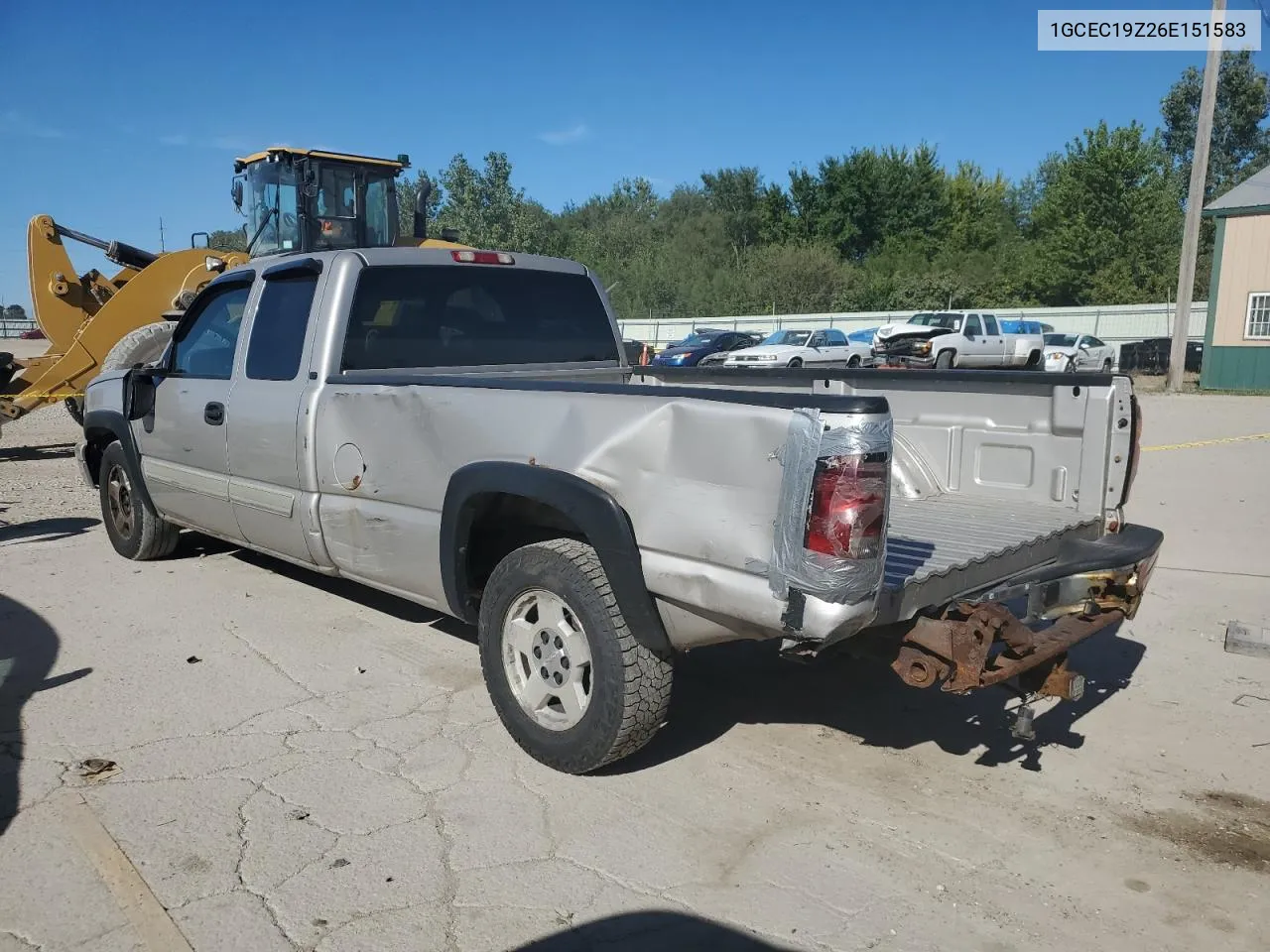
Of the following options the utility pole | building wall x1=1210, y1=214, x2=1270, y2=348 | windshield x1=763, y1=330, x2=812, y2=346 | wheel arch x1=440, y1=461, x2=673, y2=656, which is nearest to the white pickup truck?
windshield x1=763, y1=330, x2=812, y2=346

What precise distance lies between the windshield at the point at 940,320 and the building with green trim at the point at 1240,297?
6.66 meters

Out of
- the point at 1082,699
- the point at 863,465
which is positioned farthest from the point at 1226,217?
the point at 863,465

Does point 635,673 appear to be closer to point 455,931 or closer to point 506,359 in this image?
point 455,931

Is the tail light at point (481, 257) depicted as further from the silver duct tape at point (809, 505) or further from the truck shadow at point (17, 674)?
the silver duct tape at point (809, 505)

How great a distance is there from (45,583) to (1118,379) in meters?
6.40

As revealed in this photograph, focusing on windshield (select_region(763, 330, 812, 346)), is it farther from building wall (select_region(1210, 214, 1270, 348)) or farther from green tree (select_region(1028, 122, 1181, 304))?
green tree (select_region(1028, 122, 1181, 304))

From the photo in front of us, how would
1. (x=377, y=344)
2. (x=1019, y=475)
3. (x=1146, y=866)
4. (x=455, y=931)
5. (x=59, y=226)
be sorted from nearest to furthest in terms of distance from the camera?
(x=455, y=931) → (x=1146, y=866) → (x=1019, y=475) → (x=377, y=344) → (x=59, y=226)

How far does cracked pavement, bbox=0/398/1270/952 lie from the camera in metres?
2.95

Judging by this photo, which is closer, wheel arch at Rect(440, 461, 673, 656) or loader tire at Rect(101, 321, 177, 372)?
wheel arch at Rect(440, 461, 673, 656)

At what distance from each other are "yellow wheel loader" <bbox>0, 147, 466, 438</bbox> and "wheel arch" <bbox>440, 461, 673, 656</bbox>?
29.0 ft

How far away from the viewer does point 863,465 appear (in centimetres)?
291

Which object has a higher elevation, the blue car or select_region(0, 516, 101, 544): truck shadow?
the blue car

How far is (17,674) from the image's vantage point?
4.89m

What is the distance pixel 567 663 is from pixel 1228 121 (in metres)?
78.8
